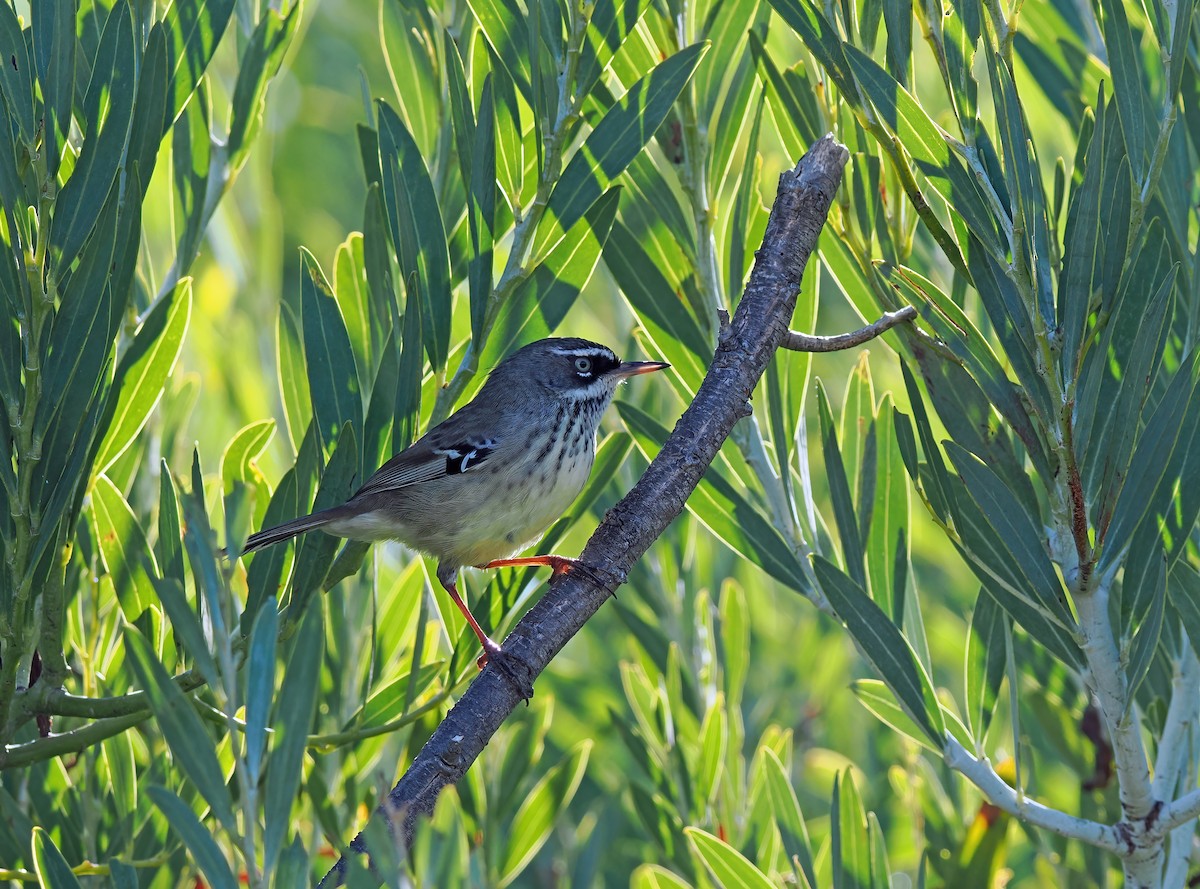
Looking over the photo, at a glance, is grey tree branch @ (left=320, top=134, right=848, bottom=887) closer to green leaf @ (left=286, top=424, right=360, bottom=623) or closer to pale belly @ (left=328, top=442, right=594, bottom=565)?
green leaf @ (left=286, top=424, right=360, bottom=623)

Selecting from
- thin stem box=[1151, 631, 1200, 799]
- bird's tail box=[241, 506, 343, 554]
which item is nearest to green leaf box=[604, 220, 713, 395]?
bird's tail box=[241, 506, 343, 554]

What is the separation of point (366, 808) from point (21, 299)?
1.40 meters

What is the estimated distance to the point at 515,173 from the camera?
7.32 feet

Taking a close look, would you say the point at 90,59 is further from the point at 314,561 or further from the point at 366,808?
the point at 366,808

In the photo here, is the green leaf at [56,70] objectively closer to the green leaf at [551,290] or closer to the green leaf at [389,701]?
the green leaf at [551,290]

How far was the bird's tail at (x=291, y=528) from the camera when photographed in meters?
2.09

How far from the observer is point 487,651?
2.18 meters

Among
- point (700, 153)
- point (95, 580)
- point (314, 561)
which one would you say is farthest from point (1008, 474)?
→ point (95, 580)

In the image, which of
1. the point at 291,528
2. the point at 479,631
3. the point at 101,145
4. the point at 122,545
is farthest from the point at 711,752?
the point at 101,145

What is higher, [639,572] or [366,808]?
[639,572]

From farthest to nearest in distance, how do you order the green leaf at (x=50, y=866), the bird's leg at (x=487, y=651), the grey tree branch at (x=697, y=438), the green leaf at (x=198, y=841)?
the grey tree branch at (x=697, y=438) → the bird's leg at (x=487, y=651) → the green leaf at (x=50, y=866) → the green leaf at (x=198, y=841)

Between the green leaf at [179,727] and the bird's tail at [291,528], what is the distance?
2.32 feet

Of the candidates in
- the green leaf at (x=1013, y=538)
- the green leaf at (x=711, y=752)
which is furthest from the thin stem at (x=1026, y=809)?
the green leaf at (x=711, y=752)

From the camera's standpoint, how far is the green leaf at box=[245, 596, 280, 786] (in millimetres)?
1375
